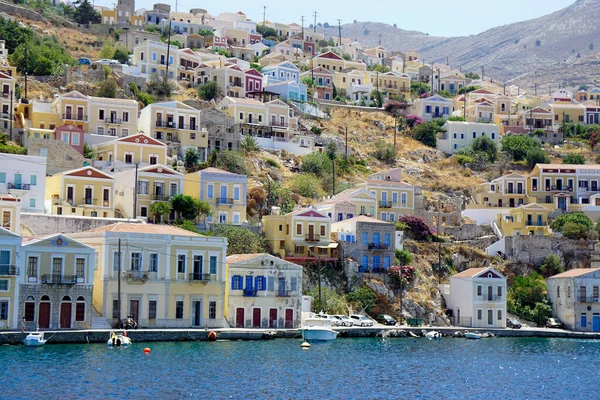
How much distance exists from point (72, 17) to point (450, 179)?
56.9 meters

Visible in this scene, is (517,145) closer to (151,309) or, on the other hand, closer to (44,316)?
(151,309)

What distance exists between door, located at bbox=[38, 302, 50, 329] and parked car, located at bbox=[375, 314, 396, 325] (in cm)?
2405

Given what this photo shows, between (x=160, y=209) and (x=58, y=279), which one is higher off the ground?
(x=160, y=209)

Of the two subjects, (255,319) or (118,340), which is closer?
(118,340)

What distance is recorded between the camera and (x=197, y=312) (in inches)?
2404

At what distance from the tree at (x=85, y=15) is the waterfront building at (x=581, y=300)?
255 ft

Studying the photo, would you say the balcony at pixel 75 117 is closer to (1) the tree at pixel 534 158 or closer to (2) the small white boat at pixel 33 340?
(2) the small white boat at pixel 33 340

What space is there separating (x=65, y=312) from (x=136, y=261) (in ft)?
18.3

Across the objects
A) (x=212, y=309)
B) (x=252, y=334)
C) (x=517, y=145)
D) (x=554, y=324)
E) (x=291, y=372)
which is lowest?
(x=554, y=324)

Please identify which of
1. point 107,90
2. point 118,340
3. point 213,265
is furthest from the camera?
point 107,90

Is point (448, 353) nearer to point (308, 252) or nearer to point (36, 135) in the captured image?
point (308, 252)

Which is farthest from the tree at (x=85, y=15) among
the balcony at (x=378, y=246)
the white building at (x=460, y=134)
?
the balcony at (x=378, y=246)

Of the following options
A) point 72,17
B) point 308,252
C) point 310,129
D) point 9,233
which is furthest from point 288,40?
point 9,233

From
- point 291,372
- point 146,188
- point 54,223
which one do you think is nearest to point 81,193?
point 146,188
